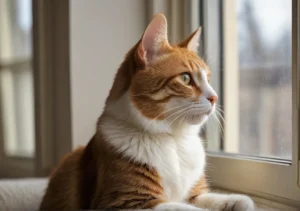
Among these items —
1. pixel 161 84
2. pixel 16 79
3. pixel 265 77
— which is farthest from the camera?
pixel 16 79

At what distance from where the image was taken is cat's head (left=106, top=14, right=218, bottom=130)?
1077 millimetres

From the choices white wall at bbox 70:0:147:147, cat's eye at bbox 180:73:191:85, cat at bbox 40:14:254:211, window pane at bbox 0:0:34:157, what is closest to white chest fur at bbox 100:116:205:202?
cat at bbox 40:14:254:211

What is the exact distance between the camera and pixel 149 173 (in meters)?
1.06

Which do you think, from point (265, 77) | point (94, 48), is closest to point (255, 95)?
point (265, 77)

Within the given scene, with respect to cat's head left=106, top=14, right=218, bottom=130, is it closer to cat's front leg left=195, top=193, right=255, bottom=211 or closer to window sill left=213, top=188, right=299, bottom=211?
cat's front leg left=195, top=193, right=255, bottom=211

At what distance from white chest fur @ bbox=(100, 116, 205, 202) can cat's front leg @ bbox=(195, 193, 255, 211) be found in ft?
0.15

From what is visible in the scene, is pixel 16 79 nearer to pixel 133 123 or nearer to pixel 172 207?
pixel 133 123

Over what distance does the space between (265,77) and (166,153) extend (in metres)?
0.53

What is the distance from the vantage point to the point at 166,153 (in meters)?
1.10

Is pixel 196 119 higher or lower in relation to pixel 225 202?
higher

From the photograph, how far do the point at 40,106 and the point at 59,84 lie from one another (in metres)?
0.18

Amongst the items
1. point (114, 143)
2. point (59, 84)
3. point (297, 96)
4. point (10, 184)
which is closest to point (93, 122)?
point (59, 84)

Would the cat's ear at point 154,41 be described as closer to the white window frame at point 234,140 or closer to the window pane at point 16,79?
the white window frame at point 234,140

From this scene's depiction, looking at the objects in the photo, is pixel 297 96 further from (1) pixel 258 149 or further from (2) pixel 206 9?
(2) pixel 206 9
